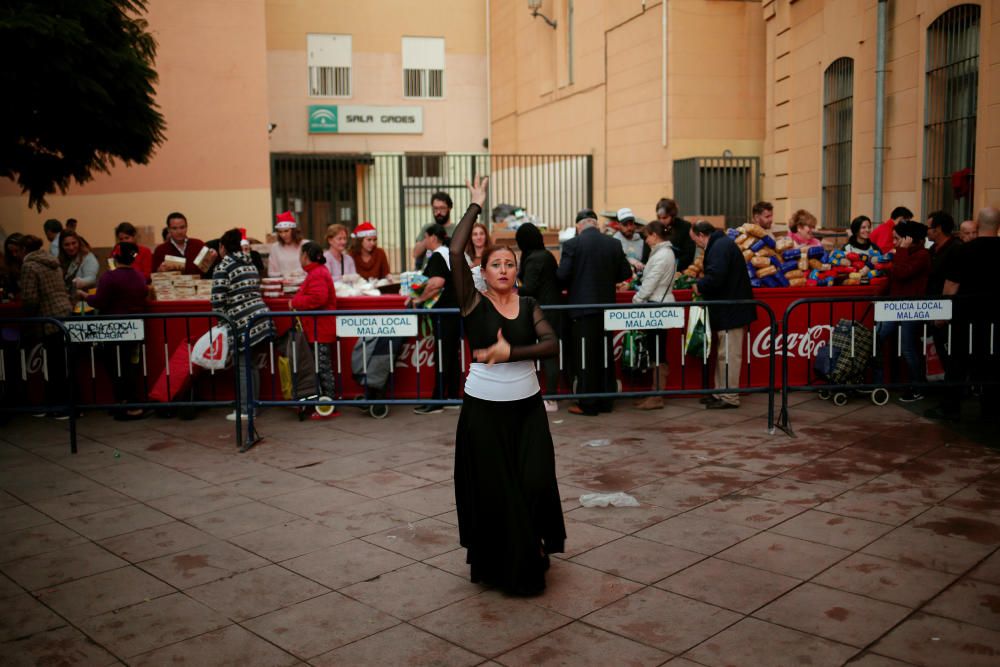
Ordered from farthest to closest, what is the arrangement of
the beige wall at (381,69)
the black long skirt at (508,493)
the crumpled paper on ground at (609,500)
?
1. the beige wall at (381,69)
2. the crumpled paper on ground at (609,500)
3. the black long skirt at (508,493)

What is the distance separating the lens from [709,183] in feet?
63.2

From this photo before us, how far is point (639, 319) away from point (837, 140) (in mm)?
8380

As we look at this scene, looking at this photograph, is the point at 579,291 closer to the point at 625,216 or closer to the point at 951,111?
the point at 625,216

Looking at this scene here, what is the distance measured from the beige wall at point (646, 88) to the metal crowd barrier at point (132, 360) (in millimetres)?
12229

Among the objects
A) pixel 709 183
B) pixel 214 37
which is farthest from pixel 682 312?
pixel 214 37

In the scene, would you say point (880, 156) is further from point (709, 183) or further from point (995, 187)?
point (709, 183)

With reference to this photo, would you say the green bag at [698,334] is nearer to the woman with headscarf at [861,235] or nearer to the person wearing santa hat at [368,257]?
the woman with headscarf at [861,235]

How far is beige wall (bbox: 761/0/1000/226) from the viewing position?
1147 centimetres

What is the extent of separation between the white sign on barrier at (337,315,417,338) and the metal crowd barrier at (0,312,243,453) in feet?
3.55

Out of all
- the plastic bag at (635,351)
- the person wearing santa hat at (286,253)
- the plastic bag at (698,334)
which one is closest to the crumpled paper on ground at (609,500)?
the plastic bag at (635,351)

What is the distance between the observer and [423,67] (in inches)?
1243

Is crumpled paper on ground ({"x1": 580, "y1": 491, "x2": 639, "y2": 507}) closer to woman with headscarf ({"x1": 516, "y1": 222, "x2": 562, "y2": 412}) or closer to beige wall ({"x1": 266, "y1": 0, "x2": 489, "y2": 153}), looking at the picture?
woman with headscarf ({"x1": 516, "y1": 222, "x2": 562, "y2": 412})

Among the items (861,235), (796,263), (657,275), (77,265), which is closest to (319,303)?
(657,275)

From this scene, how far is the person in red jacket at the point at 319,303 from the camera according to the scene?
975 centimetres
